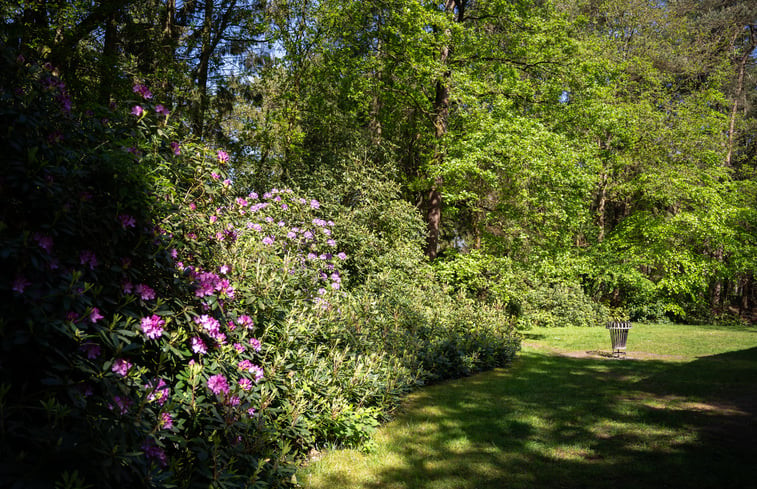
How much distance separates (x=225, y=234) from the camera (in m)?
3.58

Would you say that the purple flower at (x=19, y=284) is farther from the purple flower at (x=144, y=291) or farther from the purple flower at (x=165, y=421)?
the purple flower at (x=165, y=421)

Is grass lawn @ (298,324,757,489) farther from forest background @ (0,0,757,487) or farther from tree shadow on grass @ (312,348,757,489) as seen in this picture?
forest background @ (0,0,757,487)

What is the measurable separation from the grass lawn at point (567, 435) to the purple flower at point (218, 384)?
1.06 metres

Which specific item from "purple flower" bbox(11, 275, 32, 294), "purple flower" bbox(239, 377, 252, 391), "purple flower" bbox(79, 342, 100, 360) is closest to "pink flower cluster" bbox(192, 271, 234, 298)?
"purple flower" bbox(239, 377, 252, 391)

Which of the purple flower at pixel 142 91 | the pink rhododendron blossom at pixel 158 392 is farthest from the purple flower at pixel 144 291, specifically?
the purple flower at pixel 142 91

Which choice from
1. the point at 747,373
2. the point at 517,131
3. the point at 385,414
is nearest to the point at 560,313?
the point at 517,131

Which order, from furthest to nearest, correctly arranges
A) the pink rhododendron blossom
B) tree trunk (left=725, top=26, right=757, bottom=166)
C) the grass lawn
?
1. tree trunk (left=725, top=26, right=757, bottom=166)
2. the grass lawn
3. the pink rhododendron blossom

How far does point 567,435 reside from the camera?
15.4 ft

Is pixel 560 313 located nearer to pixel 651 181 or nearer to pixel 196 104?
pixel 651 181

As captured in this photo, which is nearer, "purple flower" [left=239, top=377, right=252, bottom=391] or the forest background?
the forest background

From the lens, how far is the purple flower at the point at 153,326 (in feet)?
8.24

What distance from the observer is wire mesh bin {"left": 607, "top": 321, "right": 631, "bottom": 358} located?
32.9 ft

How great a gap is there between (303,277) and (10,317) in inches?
132

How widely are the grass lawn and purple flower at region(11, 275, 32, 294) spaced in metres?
2.31
